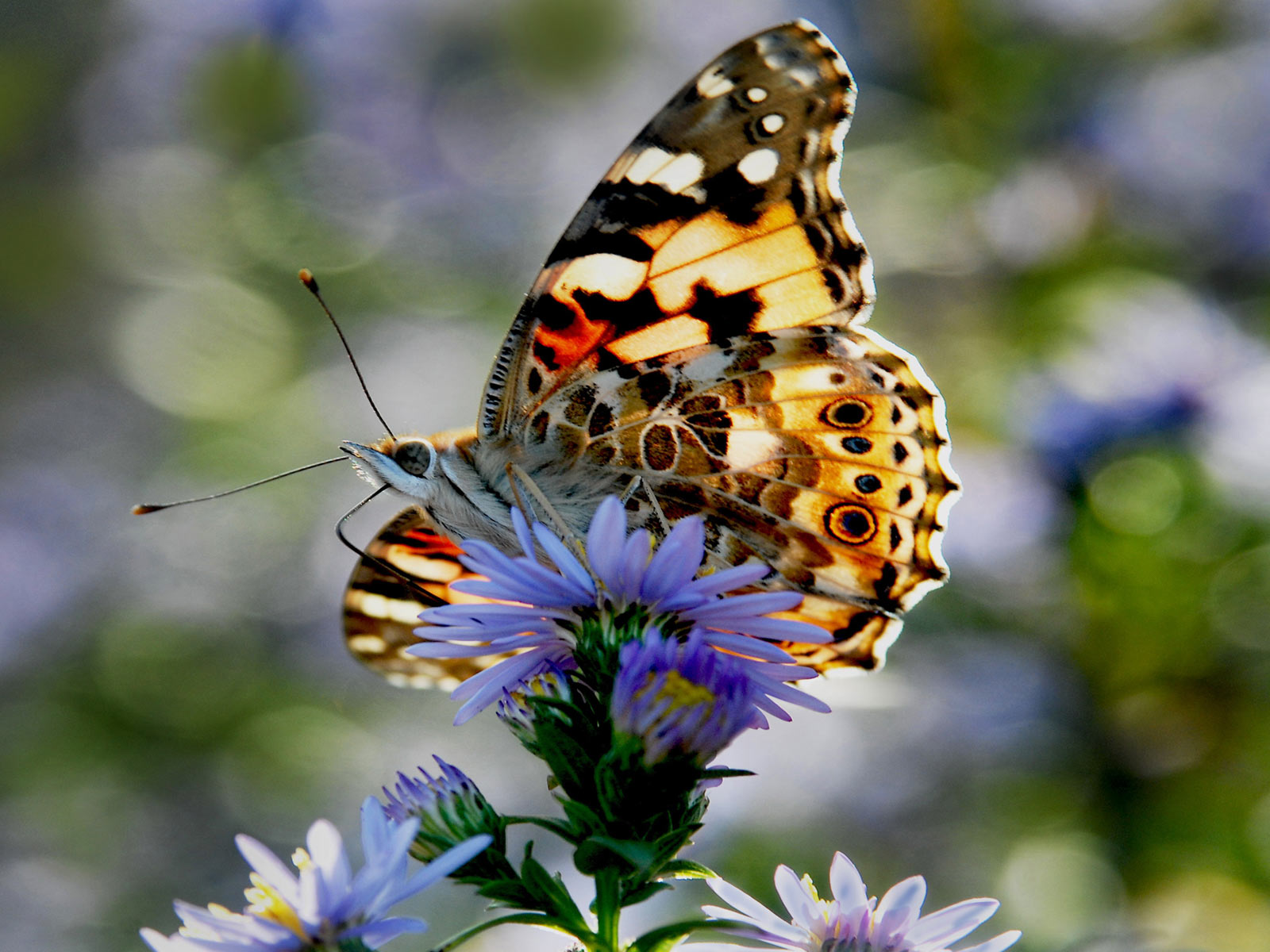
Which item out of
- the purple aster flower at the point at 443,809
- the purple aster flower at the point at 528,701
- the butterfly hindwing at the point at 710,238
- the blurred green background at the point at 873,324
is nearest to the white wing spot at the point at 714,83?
the butterfly hindwing at the point at 710,238

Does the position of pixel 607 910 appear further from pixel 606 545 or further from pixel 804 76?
pixel 804 76

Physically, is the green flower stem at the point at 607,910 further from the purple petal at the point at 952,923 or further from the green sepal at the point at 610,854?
the purple petal at the point at 952,923

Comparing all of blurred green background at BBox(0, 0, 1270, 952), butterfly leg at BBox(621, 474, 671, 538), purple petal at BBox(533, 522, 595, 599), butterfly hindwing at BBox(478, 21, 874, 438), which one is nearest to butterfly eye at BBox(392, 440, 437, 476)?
butterfly hindwing at BBox(478, 21, 874, 438)

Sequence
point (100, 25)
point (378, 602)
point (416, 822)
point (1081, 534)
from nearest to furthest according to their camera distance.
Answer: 1. point (416, 822)
2. point (378, 602)
3. point (1081, 534)
4. point (100, 25)

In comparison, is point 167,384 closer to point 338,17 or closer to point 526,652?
point 338,17

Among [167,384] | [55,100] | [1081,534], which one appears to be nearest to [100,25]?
[55,100]

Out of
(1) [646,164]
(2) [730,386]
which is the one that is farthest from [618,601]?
(1) [646,164]

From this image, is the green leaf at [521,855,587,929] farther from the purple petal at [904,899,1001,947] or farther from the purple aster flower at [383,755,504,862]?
the purple petal at [904,899,1001,947]
